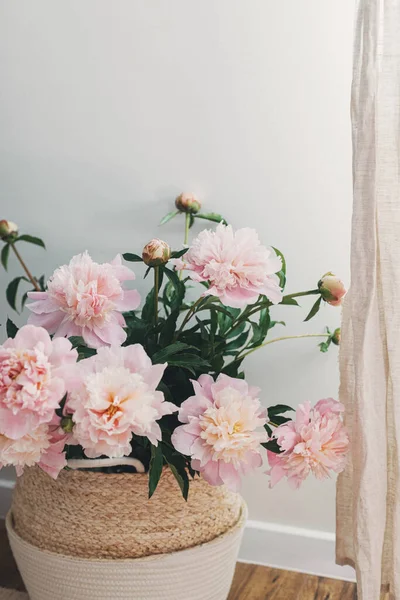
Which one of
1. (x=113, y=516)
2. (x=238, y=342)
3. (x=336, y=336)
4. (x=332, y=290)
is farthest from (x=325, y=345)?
(x=113, y=516)

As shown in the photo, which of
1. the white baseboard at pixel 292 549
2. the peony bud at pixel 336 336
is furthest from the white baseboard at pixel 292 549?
the peony bud at pixel 336 336

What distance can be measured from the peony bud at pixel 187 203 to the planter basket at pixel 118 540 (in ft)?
1.78

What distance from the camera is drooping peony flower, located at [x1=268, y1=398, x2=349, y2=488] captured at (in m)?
0.95

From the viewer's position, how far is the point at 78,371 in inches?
33.5

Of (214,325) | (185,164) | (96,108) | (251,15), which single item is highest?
(251,15)

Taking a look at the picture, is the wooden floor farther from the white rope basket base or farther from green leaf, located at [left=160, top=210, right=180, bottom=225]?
green leaf, located at [left=160, top=210, right=180, bottom=225]

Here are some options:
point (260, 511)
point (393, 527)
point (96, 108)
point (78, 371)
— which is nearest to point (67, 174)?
point (96, 108)

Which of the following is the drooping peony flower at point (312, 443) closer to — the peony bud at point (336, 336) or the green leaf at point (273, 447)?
the green leaf at point (273, 447)

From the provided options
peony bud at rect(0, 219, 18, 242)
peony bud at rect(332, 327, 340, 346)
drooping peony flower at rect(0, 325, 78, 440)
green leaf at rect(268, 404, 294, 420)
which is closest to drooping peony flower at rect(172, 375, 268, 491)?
green leaf at rect(268, 404, 294, 420)

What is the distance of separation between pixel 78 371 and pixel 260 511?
0.77 metres

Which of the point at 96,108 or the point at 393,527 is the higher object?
the point at 96,108

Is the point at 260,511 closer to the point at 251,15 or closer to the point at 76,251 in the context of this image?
the point at 76,251

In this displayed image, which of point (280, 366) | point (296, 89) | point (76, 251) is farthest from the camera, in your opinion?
point (76, 251)

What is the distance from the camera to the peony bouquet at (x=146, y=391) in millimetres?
816
